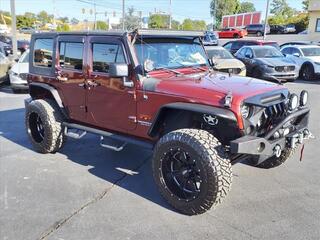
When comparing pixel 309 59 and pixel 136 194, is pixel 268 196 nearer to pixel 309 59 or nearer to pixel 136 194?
pixel 136 194

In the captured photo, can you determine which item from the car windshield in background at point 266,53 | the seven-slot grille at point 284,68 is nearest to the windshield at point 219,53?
the car windshield in background at point 266,53

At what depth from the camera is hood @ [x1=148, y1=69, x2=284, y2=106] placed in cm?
386

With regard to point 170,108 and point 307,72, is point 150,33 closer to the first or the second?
point 170,108

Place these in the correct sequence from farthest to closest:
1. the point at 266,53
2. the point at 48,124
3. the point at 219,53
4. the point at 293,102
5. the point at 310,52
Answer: the point at 310,52, the point at 266,53, the point at 219,53, the point at 48,124, the point at 293,102

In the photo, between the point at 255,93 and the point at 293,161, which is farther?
the point at 293,161

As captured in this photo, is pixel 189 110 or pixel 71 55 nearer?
pixel 189 110

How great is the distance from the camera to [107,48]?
4.86 m

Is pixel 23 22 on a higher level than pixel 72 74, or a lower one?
higher

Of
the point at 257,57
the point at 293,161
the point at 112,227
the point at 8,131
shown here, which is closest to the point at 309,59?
the point at 257,57

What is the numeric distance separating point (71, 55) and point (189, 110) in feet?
7.77

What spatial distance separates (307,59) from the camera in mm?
15781

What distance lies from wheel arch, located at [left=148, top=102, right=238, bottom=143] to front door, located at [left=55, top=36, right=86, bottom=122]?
1403 mm

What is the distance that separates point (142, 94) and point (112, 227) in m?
1.56

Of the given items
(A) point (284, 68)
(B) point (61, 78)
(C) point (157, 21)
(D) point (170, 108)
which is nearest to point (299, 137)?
(D) point (170, 108)
